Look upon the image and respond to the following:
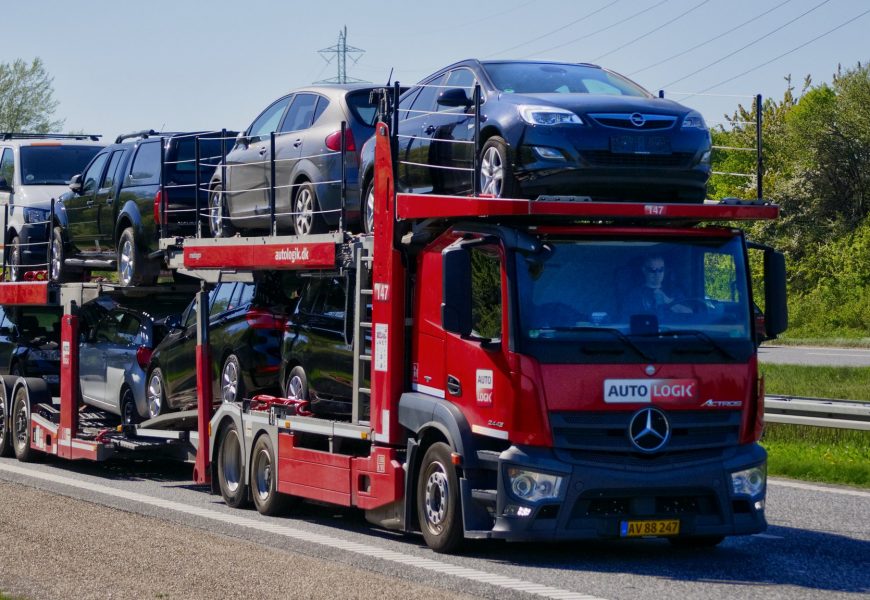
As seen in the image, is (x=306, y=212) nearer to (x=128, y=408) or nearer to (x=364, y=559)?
(x=364, y=559)

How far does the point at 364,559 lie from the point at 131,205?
308 inches

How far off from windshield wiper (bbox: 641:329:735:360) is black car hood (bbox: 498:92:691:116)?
1.54 meters

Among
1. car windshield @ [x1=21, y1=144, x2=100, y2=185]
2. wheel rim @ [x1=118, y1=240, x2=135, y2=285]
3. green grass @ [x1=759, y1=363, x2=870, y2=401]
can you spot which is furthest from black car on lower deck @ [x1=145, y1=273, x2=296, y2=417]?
green grass @ [x1=759, y1=363, x2=870, y2=401]

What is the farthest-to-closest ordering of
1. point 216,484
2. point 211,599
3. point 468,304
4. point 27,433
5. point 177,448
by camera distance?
1. point 27,433
2. point 177,448
3. point 216,484
4. point 468,304
5. point 211,599

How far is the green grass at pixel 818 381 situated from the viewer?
22.6m

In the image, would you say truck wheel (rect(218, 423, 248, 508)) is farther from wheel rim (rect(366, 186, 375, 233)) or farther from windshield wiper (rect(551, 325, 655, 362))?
windshield wiper (rect(551, 325, 655, 362))

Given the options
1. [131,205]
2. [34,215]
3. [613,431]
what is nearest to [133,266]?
[131,205]

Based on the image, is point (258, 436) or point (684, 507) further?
point (258, 436)

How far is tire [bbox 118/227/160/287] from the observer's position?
16.7 m

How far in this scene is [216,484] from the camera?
566 inches

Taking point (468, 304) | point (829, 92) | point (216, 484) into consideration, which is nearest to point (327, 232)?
point (216, 484)

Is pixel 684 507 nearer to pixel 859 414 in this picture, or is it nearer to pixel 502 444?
pixel 502 444

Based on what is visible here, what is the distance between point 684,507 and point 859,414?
6.65 m

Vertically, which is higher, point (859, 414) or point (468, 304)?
point (468, 304)
